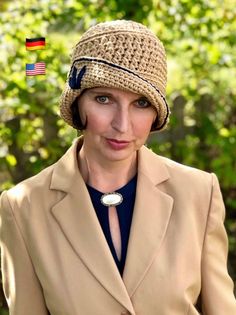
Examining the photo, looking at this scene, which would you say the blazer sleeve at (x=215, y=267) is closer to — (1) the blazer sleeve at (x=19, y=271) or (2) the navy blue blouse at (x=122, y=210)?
(2) the navy blue blouse at (x=122, y=210)

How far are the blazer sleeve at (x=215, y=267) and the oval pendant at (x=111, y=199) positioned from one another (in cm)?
31

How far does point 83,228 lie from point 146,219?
0.22m

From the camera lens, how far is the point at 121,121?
8.01 ft

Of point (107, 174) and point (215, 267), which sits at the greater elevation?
point (107, 174)

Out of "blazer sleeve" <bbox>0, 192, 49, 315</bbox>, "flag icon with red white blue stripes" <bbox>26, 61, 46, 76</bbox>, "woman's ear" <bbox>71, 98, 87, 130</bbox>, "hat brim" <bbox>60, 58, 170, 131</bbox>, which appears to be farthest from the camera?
"flag icon with red white blue stripes" <bbox>26, 61, 46, 76</bbox>

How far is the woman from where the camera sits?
2.47 metres

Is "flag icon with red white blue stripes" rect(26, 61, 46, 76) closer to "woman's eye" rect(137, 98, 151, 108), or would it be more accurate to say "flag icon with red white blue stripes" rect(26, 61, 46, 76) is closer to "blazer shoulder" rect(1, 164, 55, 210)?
"blazer shoulder" rect(1, 164, 55, 210)

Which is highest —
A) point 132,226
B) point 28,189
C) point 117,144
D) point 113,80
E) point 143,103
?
point 113,80

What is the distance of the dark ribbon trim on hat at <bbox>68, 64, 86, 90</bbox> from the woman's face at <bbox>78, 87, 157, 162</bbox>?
0.04 m

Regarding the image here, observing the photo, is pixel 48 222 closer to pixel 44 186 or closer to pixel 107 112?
pixel 44 186

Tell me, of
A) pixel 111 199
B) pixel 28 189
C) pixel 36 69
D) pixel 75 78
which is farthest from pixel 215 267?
pixel 36 69

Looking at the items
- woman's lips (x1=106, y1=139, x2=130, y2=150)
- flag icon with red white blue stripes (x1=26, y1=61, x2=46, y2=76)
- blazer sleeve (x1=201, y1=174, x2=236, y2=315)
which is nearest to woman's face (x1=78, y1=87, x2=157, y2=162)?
woman's lips (x1=106, y1=139, x2=130, y2=150)

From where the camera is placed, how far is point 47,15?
14.5ft

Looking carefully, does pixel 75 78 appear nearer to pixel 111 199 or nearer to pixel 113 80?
pixel 113 80
